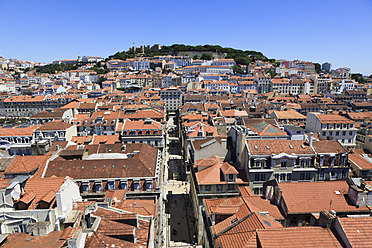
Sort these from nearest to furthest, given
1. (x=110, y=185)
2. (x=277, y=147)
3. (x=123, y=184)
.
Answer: (x=110, y=185)
(x=123, y=184)
(x=277, y=147)

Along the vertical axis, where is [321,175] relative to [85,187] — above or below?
above

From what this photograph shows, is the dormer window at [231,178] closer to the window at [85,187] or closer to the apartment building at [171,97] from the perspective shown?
the window at [85,187]

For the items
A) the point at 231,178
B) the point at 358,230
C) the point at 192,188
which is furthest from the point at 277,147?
the point at 358,230

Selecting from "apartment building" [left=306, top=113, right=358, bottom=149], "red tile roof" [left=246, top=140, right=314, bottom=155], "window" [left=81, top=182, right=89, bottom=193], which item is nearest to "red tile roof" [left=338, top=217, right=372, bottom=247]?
"red tile roof" [left=246, top=140, right=314, bottom=155]

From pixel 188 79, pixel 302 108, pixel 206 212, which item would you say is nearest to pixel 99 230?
pixel 206 212

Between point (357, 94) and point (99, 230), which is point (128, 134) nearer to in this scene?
point (99, 230)

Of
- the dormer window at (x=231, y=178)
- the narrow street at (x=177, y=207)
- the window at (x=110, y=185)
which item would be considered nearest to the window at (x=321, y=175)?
the dormer window at (x=231, y=178)

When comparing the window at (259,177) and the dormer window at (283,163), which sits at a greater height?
the dormer window at (283,163)

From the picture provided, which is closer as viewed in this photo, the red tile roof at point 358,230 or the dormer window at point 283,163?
the red tile roof at point 358,230

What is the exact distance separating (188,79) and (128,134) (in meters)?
130

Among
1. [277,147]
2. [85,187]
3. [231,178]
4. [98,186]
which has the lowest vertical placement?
[85,187]

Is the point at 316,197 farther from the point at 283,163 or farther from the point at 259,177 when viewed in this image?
the point at 259,177

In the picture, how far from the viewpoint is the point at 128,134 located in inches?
2411

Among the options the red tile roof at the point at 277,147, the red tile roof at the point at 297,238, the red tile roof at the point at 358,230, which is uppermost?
the red tile roof at the point at 277,147
